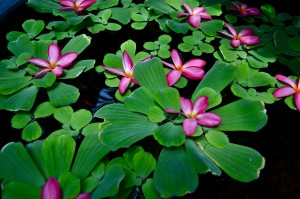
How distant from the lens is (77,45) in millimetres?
1365

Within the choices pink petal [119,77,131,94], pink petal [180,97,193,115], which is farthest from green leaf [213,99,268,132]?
pink petal [119,77,131,94]

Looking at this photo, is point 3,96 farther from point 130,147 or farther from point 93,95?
point 130,147

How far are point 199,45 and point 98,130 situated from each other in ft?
2.16

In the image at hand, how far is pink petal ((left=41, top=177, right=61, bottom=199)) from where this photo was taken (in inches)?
33.9

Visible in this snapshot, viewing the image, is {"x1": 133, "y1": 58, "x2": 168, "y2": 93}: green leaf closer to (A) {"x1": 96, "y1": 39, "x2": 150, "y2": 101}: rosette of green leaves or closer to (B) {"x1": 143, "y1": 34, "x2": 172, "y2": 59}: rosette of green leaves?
(A) {"x1": 96, "y1": 39, "x2": 150, "y2": 101}: rosette of green leaves

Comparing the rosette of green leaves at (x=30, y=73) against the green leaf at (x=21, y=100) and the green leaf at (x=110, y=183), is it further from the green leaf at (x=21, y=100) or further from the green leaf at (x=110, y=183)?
the green leaf at (x=110, y=183)

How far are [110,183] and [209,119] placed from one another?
1.30ft

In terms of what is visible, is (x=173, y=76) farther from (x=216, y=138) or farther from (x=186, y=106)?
(x=216, y=138)

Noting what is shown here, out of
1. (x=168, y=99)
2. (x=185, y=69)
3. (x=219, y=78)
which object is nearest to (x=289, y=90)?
(x=219, y=78)

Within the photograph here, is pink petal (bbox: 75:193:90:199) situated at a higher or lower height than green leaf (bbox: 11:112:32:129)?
higher

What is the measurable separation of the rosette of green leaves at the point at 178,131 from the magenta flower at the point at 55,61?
0.92 feet

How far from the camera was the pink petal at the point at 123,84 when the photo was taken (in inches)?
48.1

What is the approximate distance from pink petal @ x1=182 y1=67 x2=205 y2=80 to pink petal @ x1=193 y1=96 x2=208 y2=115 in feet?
0.65

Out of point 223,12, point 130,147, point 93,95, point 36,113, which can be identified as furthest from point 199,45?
point 36,113
